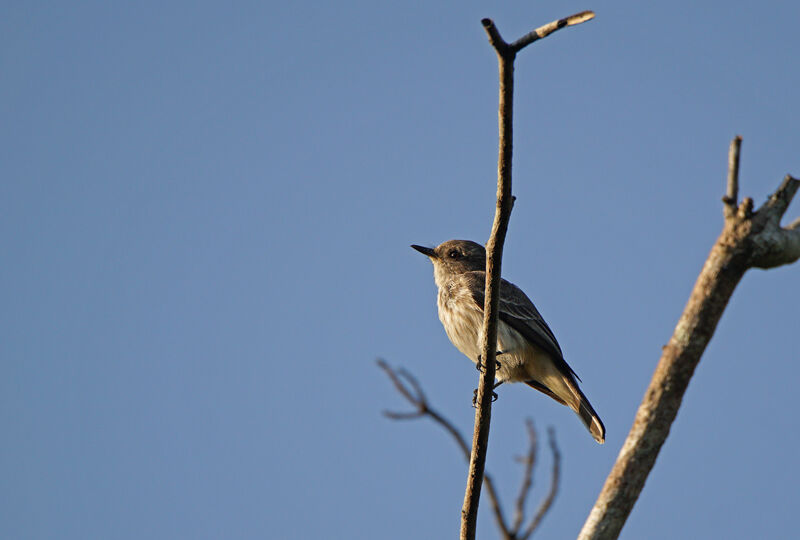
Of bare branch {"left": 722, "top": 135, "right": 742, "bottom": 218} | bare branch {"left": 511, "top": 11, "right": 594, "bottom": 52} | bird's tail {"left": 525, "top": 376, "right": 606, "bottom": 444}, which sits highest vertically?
bare branch {"left": 511, "top": 11, "right": 594, "bottom": 52}

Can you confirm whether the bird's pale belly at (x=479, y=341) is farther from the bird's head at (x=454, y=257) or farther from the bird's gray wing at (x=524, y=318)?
the bird's head at (x=454, y=257)

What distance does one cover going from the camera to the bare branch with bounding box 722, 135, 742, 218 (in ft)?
9.68

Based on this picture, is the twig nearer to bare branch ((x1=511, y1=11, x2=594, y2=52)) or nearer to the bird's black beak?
bare branch ((x1=511, y1=11, x2=594, y2=52))

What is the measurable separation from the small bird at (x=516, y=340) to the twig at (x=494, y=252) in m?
3.40

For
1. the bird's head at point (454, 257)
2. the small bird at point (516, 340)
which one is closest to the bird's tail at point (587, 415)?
the small bird at point (516, 340)

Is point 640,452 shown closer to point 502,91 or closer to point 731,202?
point 731,202

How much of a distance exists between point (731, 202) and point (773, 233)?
181 mm

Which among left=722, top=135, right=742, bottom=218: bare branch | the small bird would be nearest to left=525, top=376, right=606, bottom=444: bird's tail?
the small bird

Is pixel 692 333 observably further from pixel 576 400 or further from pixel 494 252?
pixel 576 400

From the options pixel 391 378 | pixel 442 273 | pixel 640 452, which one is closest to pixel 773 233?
pixel 640 452

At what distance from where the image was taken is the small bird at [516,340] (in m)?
8.75

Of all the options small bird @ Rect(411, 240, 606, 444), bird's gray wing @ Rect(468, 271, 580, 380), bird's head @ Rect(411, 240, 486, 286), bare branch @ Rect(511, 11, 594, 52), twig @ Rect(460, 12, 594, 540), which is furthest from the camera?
bird's head @ Rect(411, 240, 486, 286)

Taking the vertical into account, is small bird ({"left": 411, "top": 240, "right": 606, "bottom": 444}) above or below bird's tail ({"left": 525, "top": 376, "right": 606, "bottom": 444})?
above

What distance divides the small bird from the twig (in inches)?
134
